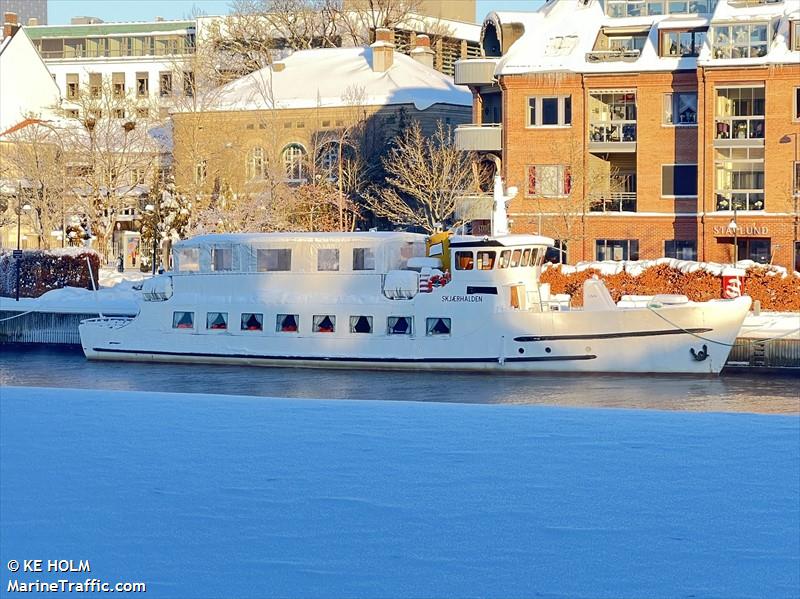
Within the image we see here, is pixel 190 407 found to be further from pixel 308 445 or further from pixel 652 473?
pixel 652 473

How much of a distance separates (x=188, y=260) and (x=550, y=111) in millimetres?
21959

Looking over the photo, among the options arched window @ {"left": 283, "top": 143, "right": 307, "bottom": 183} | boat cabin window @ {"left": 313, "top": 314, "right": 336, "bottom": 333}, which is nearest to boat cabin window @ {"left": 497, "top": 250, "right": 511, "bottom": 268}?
boat cabin window @ {"left": 313, "top": 314, "right": 336, "bottom": 333}

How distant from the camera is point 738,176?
54.2 m

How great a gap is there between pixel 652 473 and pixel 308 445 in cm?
552

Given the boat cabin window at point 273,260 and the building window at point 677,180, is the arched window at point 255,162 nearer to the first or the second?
the building window at point 677,180

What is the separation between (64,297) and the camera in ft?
160

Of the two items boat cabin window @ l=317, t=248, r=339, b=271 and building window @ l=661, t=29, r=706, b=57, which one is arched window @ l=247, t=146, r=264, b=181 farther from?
boat cabin window @ l=317, t=248, r=339, b=271

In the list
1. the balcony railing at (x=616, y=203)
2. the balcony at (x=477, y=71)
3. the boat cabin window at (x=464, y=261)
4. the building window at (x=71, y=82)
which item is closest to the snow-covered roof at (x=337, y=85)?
the balcony at (x=477, y=71)

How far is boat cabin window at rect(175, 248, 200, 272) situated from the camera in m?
40.2

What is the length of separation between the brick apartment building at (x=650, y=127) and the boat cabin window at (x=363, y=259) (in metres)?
18.4

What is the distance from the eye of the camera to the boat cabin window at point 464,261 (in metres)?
36.0

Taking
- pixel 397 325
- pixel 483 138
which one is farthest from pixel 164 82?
pixel 397 325

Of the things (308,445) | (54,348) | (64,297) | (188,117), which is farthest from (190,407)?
(188,117)

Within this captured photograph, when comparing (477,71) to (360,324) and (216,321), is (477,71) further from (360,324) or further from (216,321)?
(360,324)
